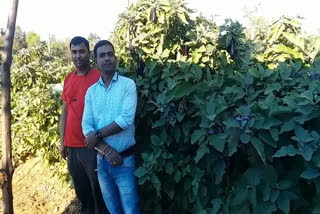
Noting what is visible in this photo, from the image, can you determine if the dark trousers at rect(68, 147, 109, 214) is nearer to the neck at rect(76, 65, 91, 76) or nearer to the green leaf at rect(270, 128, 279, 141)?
the neck at rect(76, 65, 91, 76)

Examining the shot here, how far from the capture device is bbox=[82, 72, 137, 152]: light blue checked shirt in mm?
2250

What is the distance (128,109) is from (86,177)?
0.80 m

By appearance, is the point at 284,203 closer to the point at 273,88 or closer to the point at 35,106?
the point at 273,88

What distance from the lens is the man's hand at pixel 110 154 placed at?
2.25 m

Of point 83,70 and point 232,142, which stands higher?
point 83,70

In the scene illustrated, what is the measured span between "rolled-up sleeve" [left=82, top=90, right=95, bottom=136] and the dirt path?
152cm

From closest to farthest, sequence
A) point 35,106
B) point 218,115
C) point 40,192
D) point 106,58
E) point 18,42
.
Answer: point 218,115 → point 106,58 → point 40,192 → point 35,106 → point 18,42

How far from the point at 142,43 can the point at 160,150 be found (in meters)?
1.03

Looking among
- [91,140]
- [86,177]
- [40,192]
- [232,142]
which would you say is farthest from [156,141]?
[40,192]

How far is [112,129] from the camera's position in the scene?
221 cm

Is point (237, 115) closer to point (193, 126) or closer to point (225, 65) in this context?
point (193, 126)

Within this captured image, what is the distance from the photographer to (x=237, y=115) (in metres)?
1.79

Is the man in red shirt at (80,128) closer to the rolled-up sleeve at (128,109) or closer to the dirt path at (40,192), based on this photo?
the rolled-up sleeve at (128,109)

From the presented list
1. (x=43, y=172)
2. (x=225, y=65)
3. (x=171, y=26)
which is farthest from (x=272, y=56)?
(x=43, y=172)
